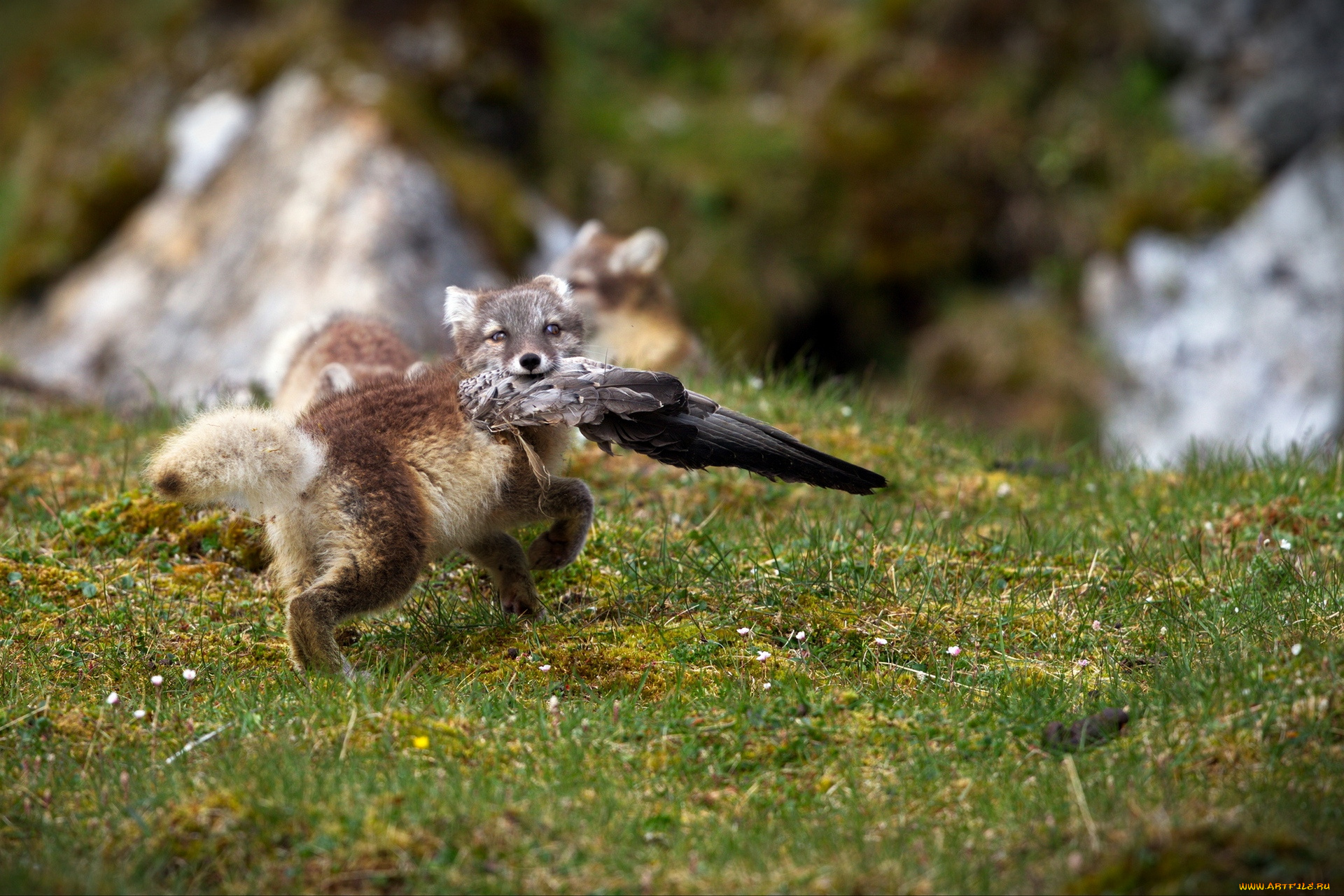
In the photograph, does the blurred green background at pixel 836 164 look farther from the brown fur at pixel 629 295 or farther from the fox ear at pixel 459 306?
the fox ear at pixel 459 306

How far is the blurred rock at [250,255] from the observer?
45.1ft

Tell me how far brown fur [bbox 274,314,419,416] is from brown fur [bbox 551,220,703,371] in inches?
106

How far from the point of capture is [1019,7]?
16688 millimetres

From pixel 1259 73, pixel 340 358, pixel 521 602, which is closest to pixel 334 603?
pixel 521 602

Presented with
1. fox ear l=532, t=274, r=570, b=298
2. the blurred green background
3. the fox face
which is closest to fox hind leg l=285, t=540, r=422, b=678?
the fox face

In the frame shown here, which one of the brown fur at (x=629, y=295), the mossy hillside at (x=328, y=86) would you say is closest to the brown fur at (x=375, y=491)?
the brown fur at (x=629, y=295)

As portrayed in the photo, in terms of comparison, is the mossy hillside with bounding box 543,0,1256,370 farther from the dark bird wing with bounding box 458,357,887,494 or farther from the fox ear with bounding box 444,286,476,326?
the dark bird wing with bounding box 458,357,887,494

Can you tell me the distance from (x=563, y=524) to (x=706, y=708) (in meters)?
1.54

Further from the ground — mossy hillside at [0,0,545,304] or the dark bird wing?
mossy hillside at [0,0,545,304]

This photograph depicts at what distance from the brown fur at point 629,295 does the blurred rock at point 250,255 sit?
180 centimetres

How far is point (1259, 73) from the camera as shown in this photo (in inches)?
593

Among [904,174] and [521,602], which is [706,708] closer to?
[521,602]

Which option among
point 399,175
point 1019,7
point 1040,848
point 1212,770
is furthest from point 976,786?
point 1019,7

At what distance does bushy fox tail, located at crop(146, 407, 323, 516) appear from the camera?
5129 millimetres
